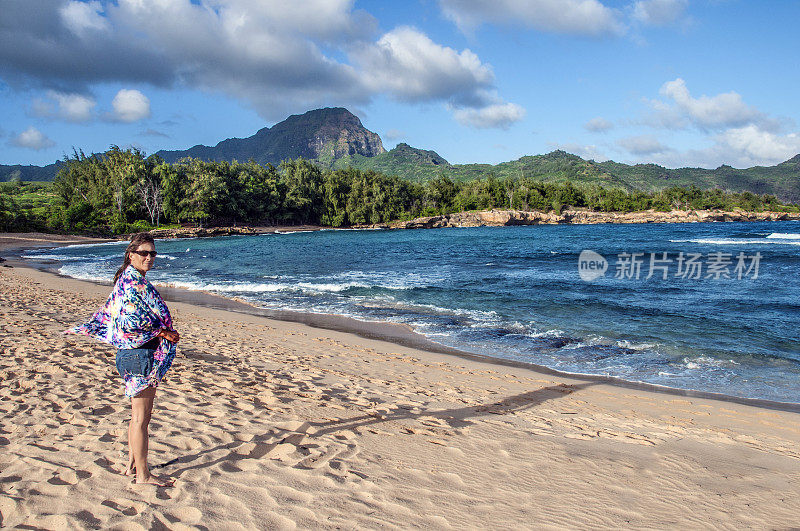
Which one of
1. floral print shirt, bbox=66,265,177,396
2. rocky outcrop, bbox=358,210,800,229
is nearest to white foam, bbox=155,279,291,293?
floral print shirt, bbox=66,265,177,396

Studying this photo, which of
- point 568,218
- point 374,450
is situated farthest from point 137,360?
point 568,218

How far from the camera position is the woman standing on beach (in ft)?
11.7

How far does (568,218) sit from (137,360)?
406 feet

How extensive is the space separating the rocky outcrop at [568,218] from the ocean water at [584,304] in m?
77.4

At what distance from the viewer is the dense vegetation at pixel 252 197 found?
76.2 metres

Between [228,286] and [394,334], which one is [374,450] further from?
[228,286]

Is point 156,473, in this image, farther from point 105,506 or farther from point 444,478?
point 444,478

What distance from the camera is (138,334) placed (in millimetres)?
3561

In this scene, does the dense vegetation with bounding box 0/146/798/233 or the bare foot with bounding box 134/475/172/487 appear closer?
the bare foot with bounding box 134/475/172/487

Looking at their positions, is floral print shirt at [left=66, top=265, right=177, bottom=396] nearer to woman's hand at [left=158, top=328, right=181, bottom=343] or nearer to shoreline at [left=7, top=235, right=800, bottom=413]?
woman's hand at [left=158, top=328, right=181, bottom=343]

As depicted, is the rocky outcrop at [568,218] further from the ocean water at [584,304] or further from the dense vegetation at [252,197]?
the ocean water at [584,304]

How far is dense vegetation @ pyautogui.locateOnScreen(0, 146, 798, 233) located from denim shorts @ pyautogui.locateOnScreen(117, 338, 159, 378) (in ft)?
246

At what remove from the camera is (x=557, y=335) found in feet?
40.5

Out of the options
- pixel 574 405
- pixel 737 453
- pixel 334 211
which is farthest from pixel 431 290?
pixel 334 211
